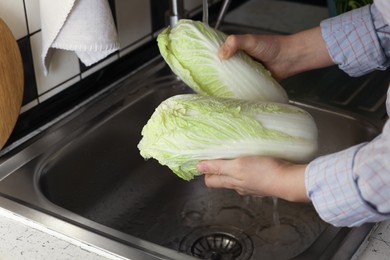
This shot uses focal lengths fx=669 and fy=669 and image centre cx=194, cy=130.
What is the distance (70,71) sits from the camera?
4.35ft

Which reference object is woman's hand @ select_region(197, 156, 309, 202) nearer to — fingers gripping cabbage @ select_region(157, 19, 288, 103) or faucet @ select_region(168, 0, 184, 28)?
fingers gripping cabbage @ select_region(157, 19, 288, 103)

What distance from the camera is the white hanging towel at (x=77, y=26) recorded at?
3.79 feet

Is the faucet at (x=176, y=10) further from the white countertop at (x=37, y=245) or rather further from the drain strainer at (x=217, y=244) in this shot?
the white countertop at (x=37, y=245)

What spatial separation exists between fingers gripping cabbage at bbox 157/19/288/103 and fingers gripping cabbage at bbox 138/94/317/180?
101 millimetres

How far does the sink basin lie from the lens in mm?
1171

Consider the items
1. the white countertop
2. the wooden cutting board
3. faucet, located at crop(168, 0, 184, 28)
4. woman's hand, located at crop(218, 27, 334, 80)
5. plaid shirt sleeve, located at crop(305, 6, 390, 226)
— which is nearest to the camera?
plaid shirt sleeve, located at crop(305, 6, 390, 226)

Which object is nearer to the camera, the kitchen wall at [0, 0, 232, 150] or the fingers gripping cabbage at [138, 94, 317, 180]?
the fingers gripping cabbage at [138, 94, 317, 180]

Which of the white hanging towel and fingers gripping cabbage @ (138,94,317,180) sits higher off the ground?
the white hanging towel

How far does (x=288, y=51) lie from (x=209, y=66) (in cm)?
18

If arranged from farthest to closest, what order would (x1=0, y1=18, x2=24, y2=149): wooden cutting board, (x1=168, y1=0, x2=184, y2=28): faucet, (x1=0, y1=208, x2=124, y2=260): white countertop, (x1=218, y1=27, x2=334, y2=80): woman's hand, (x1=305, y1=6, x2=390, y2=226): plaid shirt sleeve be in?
(x1=168, y1=0, x2=184, y2=28): faucet → (x1=218, y1=27, x2=334, y2=80): woman's hand → (x1=0, y1=18, x2=24, y2=149): wooden cutting board → (x1=0, y1=208, x2=124, y2=260): white countertop → (x1=305, y1=6, x2=390, y2=226): plaid shirt sleeve

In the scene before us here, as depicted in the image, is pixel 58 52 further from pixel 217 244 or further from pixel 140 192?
pixel 217 244

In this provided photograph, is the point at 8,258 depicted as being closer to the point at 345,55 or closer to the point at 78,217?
the point at 78,217

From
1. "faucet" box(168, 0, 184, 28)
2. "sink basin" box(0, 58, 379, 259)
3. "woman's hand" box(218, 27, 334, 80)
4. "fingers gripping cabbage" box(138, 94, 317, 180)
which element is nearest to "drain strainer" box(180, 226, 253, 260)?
"sink basin" box(0, 58, 379, 259)

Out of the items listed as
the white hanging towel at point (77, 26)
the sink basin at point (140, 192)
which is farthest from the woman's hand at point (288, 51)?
the white hanging towel at point (77, 26)
